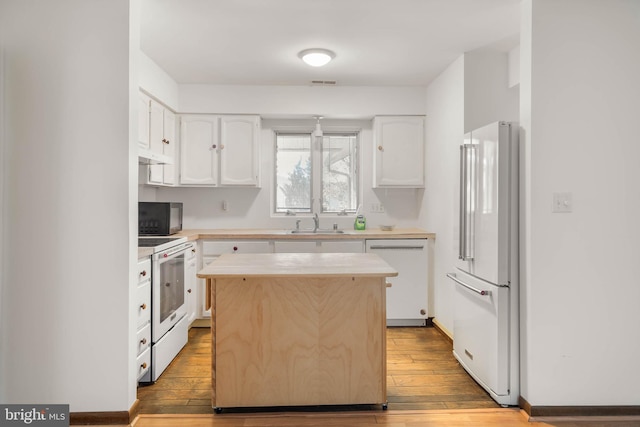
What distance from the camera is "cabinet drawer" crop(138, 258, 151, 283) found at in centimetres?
262

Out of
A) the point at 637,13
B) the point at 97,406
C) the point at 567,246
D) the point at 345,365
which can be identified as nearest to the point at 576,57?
the point at 637,13

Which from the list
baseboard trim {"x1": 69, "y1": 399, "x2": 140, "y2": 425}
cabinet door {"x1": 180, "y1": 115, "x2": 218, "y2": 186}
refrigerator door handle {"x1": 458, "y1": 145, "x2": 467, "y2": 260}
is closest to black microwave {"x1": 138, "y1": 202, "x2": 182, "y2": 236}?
cabinet door {"x1": 180, "y1": 115, "x2": 218, "y2": 186}

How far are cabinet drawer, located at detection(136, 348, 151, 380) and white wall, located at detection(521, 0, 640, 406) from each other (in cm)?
239

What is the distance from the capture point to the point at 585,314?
236 centimetres

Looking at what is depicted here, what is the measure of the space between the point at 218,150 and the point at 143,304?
6.94 feet

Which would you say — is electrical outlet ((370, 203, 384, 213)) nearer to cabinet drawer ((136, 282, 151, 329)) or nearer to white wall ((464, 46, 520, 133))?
white wall ((464, 46, 520, 133))

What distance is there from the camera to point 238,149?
14.3 ft

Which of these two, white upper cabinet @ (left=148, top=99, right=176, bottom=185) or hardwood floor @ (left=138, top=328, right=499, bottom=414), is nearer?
hardwood floor @ (left=138, top=328, right=499, bottom=414)

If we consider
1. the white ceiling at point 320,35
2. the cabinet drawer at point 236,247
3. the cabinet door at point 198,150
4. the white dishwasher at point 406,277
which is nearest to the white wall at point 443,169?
the white dishwasher at point 406,277

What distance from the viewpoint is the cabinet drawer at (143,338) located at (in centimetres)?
258

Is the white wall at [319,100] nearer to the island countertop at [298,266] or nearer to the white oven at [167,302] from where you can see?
the white oven at [167,302]

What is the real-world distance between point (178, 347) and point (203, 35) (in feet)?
8.13

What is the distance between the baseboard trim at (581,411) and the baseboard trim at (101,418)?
2.29m

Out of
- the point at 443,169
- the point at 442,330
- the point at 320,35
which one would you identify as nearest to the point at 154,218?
the point at 320,35
